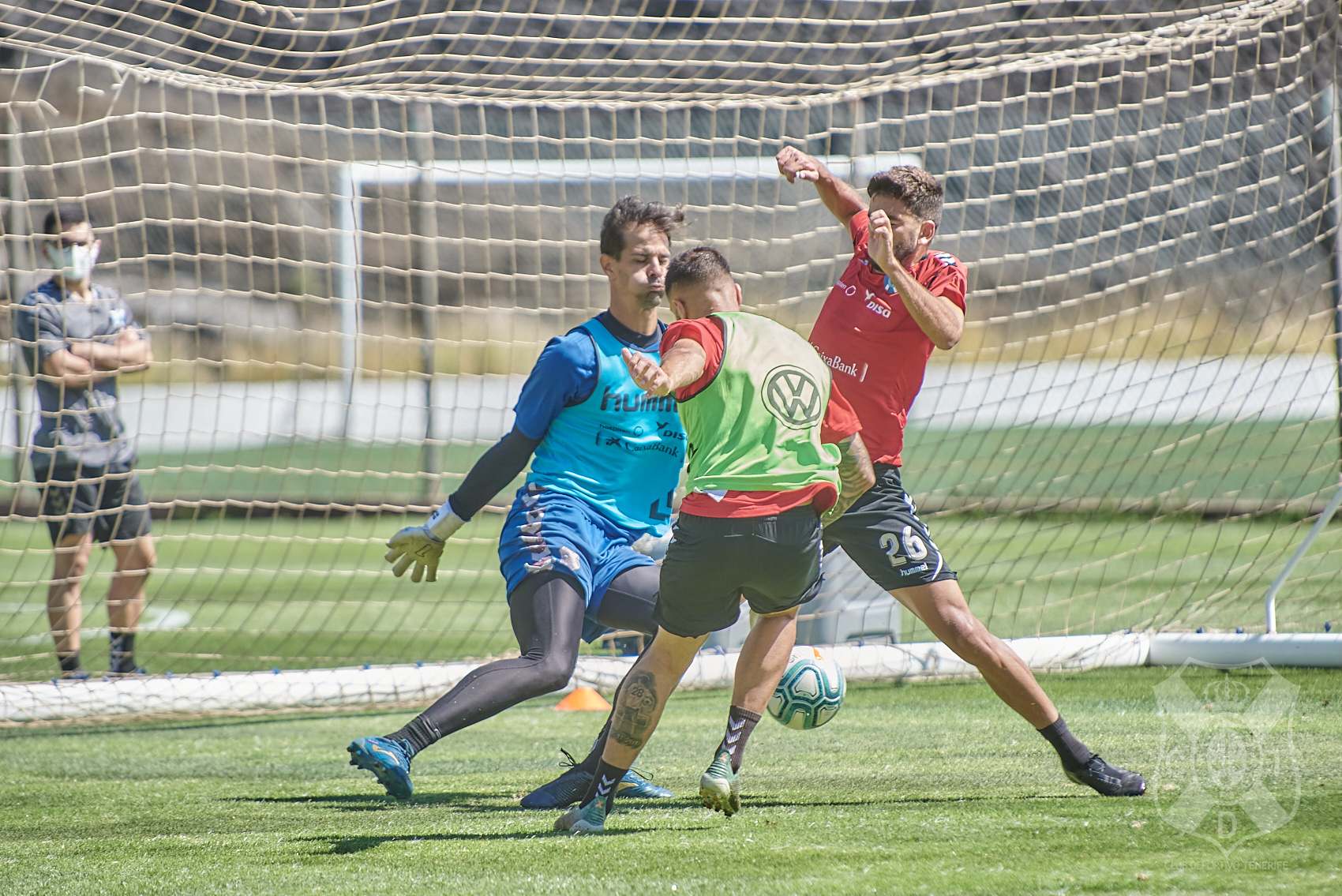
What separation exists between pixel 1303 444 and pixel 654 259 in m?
6.24

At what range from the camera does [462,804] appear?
13.5ft

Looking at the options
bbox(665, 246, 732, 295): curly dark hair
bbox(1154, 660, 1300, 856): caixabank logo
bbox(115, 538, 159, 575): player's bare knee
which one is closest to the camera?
bbox(1154, 660, 1300, 856): caixabank logo

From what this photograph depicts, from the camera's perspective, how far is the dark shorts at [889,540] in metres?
3.85

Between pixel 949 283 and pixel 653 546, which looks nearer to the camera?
pixel 949 283

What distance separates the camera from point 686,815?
3.76 metres

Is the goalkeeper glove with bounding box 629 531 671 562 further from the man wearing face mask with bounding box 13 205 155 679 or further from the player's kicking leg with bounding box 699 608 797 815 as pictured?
the man wearing face mask with bounding box 13 205 155 679

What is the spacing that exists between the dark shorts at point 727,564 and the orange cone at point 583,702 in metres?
2.87

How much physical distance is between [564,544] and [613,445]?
37 cm

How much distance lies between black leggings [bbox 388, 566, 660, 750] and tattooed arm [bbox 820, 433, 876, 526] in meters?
0.67

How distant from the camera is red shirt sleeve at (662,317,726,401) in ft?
11.0

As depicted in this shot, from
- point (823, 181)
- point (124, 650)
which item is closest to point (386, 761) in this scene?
point (823, 181)

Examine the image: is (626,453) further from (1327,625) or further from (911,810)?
(1327,625)

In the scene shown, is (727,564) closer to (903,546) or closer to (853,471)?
(853,471)

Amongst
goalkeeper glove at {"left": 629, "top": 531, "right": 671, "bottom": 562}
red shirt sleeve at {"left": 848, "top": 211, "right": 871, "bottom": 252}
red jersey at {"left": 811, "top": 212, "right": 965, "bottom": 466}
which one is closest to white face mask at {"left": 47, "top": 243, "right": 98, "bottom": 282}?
goalkeeper glove at {"left": 629, "top": 531, "right": 671, "bottom": 562}
